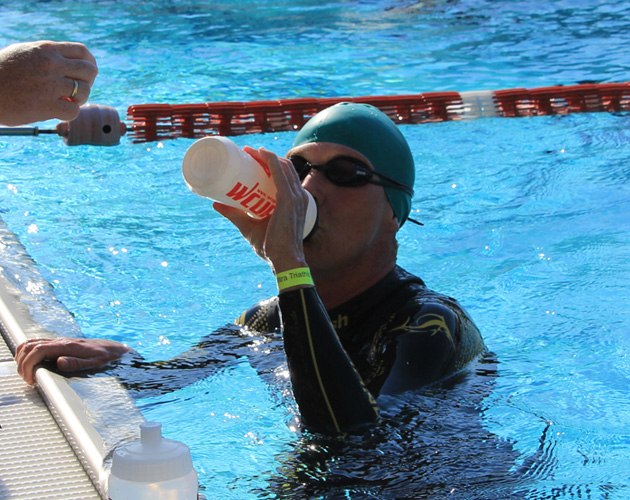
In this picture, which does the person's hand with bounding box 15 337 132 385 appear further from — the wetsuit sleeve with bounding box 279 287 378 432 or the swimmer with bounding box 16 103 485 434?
the wetsuit sleeve with bounding box 279 287 378 432

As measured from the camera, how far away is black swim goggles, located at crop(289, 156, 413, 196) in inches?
111

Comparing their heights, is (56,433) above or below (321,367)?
below

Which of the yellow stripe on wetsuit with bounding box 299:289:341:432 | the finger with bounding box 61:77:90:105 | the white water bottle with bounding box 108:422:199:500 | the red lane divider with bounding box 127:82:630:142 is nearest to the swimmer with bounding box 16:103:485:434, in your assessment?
the yellow stripe on wetsuit with bounding box 299:289:341:432

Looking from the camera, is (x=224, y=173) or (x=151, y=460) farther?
(x=224, y=173)

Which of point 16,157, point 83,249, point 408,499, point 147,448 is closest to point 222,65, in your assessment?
point 16,157

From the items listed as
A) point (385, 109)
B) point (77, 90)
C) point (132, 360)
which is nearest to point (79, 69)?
point (77, 90)

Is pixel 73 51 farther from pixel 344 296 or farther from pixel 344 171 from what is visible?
pixel 344 296

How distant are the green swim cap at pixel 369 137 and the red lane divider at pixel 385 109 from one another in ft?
16.9

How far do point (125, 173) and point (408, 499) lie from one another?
17.5ft

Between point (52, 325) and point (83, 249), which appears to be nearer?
point (52, 325)

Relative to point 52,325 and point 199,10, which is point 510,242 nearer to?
point 52,325

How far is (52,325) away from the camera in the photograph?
3396mm

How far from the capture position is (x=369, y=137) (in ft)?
9.59

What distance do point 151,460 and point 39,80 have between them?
53.2 inches
